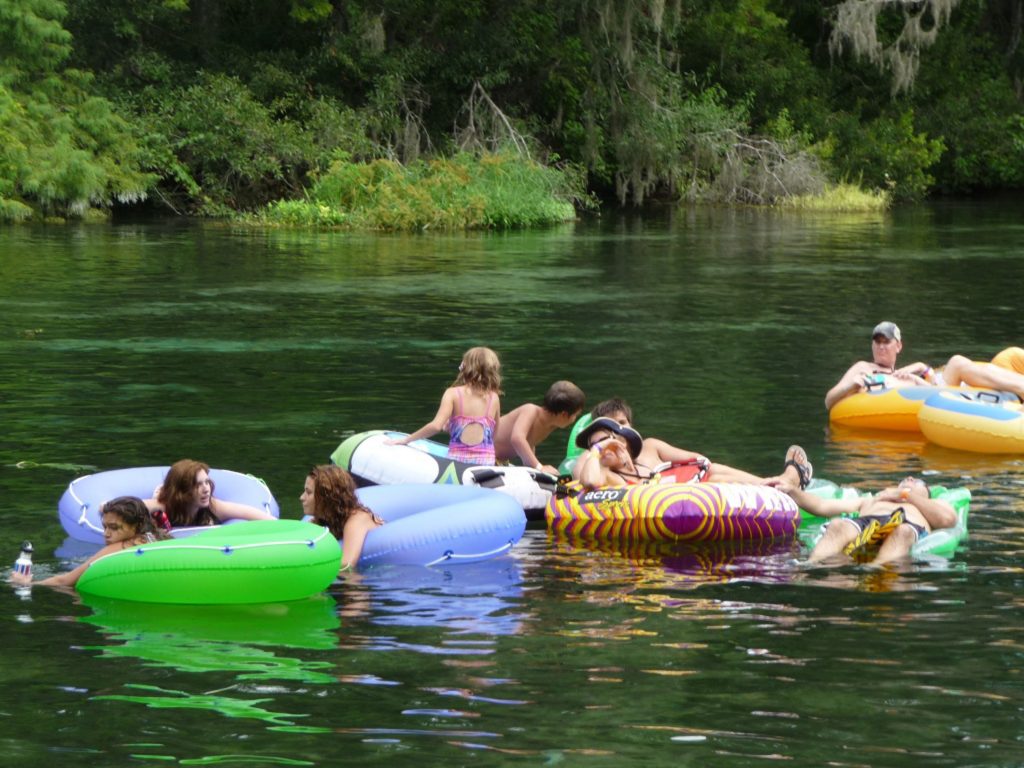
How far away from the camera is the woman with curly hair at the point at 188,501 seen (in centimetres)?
869

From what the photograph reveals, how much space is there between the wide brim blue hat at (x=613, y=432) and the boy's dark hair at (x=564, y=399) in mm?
307

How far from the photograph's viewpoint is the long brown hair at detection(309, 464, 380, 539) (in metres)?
8.59

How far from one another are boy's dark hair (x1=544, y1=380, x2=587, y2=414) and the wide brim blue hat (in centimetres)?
31

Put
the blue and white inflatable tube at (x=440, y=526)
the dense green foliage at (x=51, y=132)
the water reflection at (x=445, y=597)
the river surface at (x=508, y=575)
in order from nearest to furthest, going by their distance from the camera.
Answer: the river surface at (x=508, y=575) → the water reflection at (x=445, y=597) → the blue and white inflatable tube at (x=440, y=526) → the dense green foliage at (x=51, y=132)

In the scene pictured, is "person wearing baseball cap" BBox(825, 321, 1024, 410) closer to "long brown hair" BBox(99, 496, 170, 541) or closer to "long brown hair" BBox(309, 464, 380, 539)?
"long brown hair" BBox(309, 464, 380, 539)

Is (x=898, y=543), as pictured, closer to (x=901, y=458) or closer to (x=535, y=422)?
(x=535, y=422)

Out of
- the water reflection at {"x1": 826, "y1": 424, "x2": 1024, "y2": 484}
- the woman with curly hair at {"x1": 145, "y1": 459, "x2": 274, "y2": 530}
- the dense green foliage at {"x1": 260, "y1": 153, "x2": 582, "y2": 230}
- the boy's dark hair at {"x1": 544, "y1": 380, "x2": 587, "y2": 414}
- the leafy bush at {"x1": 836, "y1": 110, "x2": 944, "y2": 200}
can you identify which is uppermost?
the leafy bush at {"x1": 836, "y1": 110, "x2": 944, "y2": 200}

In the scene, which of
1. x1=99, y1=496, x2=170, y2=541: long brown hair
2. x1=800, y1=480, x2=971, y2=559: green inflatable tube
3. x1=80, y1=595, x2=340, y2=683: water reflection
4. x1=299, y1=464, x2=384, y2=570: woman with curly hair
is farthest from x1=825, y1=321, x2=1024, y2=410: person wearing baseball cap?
Result: x1=99, y1=496, x2=170, y2=541: long brown hair

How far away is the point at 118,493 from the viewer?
9.24m

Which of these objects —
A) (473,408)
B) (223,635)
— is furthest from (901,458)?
(223,635)

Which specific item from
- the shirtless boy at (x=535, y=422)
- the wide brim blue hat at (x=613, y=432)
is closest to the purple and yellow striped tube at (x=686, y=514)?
the wide brim blue hat at (x=613, y=432)

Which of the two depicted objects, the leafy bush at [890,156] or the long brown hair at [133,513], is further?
the leafy bush at [890,156]

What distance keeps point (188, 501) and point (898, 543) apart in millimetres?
3573

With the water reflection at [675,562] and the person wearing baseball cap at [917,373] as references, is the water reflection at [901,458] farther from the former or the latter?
the water reflection at [675,562]
